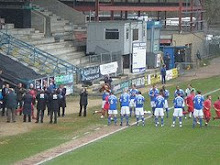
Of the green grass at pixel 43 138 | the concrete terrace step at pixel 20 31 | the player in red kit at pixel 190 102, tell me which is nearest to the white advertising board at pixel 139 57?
the concrete terrace step at pixel 20 31

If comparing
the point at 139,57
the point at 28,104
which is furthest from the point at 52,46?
the point at 28,104

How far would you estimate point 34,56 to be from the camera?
163 ft

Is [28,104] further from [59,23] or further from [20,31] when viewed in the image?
[59,23]

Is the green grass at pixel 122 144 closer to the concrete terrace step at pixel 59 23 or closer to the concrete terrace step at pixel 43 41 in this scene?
the concrete terrace step at pixel 43 41

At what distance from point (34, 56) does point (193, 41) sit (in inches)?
1095

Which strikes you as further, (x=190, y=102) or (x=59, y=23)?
(x=59, y=23)

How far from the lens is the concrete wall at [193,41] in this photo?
2790 inches

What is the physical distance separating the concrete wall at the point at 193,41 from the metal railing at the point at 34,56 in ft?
69.5

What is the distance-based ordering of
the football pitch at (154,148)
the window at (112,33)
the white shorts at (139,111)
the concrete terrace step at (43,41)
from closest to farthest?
the football pitch at (154,148)
the white shorts at (139,111)
the concrete terrace step at (43,41)
the window at (112,33)

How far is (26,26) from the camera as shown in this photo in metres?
60.5

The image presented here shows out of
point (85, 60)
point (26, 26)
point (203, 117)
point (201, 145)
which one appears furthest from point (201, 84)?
point (201, 145)

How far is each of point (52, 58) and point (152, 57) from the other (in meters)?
14.3

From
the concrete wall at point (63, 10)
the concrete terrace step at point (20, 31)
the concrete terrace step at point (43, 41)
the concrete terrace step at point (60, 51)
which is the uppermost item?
the concrete wall at point (63, 10)

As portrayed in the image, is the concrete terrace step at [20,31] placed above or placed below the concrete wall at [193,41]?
above
